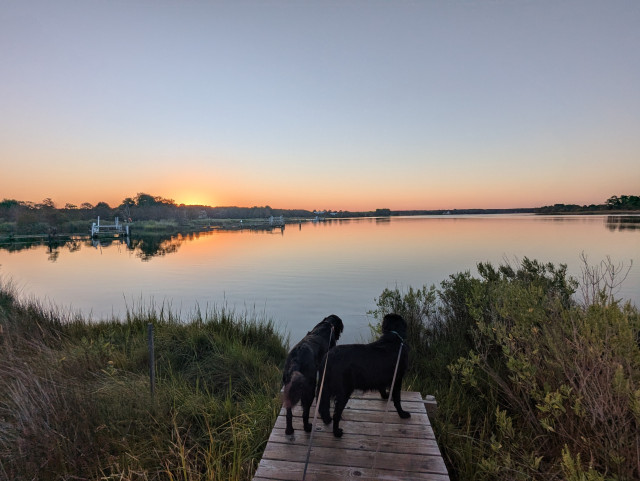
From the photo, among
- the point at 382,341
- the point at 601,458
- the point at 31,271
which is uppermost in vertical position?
the point at 382,341

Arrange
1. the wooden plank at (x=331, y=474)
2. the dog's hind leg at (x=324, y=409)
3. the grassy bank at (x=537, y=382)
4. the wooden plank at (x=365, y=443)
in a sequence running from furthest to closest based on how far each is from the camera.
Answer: the dog's hind leg at (x=324, y=409) → the wooden plank at (x=365, y=443) → the wooden plank at (x=331, y=474) → the grassy bank at (x=537, y=382)

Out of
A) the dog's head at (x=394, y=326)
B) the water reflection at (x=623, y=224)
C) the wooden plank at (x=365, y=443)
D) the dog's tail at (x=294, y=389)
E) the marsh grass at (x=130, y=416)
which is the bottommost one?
the marsh grass at (x=130, y=416)

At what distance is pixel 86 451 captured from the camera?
2.94 m

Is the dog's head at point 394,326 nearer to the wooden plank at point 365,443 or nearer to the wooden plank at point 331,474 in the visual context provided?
the wooden plank at point 365,443

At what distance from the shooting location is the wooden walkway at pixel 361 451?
2494mm

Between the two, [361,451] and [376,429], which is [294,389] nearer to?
[361,451]

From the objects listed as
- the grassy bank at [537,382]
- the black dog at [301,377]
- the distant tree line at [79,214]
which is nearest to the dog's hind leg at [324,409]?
the black dog at [301,377]

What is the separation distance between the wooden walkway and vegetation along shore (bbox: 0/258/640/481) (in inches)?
16.5

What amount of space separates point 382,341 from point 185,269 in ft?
63.9

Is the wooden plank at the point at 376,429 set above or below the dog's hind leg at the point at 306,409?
below

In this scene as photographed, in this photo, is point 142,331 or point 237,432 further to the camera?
point 142,331

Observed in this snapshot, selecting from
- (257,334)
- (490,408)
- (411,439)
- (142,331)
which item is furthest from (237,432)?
(142,331)

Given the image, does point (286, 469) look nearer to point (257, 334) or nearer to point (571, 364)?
point (571, 364)

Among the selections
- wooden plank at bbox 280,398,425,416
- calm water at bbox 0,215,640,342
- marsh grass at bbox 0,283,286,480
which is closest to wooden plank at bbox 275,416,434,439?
wooden plank at bbox 280,398,425,416
